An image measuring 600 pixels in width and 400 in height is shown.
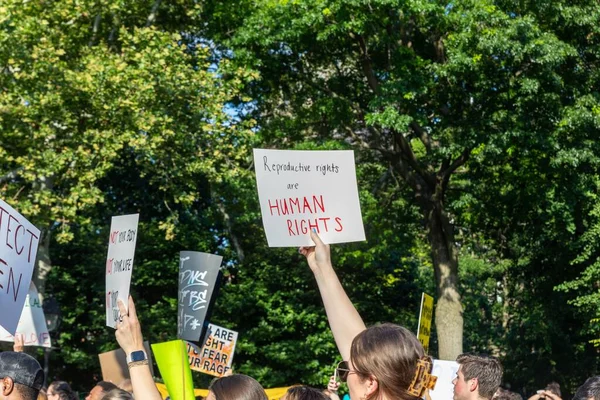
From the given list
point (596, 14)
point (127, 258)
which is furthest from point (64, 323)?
point (127, 258)

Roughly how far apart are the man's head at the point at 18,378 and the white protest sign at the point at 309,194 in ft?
4.70

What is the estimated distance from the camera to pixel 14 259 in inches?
245

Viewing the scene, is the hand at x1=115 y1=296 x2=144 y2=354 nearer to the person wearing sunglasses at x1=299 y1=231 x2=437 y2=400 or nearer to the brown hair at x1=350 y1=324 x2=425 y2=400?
the person wearing sunglasses at x1=299 y1=231 x2=437 y2=400

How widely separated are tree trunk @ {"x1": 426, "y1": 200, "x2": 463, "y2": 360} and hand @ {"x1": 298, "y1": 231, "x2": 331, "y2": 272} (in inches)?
614

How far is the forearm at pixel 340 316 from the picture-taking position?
12.8 ft

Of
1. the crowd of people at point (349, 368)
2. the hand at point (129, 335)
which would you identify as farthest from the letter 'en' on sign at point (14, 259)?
the hand at point (129, 335)

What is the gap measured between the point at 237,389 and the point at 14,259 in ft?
9.11

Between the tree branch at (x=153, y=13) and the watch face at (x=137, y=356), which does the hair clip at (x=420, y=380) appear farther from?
the tree branch at (x=153, y=13)

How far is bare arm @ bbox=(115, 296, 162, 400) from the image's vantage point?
12.5ft

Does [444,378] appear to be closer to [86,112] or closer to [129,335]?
[129,335]

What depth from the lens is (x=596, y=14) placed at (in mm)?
18047

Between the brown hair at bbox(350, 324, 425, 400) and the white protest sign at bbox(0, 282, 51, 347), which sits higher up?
the white protest sign at bbox(0, 282, 51, 347)

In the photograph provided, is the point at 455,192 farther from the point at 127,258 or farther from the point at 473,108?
the point at 127,258

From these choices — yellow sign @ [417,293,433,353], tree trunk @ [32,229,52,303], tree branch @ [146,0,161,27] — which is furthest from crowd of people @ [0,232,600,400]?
tree branch @ [146,0,161,27]
